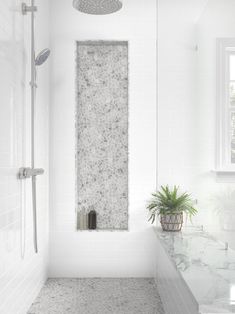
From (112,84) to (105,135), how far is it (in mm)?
525

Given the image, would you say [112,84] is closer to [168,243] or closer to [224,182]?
[168,243]

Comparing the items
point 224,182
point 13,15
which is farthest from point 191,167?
point 13,15

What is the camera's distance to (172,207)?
3.38 meters

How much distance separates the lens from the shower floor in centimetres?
295

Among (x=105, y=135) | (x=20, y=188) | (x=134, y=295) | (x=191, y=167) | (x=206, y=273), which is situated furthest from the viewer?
(x=105, y=135)

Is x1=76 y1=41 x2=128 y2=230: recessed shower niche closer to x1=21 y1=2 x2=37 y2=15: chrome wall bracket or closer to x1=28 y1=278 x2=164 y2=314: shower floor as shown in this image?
x1=28 y1=278 x2=164 y2=314: shower floor

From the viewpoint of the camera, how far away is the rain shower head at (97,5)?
9.07ft

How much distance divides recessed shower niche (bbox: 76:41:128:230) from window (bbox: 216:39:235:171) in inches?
69.5

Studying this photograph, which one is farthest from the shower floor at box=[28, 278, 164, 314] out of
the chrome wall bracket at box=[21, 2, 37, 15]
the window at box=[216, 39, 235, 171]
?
the chrome wall bracket at box=[21, 2, 37, 15]

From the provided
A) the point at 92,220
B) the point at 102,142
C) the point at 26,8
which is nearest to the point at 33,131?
the point at 26,8

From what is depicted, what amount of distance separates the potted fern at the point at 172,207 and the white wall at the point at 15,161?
1.08 metres

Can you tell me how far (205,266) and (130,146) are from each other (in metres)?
1.82

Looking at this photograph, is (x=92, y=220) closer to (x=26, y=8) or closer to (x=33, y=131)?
(x=33, y=131)

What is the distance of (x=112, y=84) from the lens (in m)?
3.92
